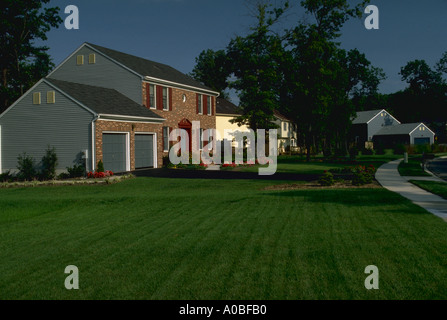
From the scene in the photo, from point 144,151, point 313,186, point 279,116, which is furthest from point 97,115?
point 279,116

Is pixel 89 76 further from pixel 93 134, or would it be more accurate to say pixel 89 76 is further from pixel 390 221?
pixel 390 221

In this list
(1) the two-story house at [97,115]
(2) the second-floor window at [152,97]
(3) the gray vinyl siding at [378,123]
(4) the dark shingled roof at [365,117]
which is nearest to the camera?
(1) the two-story house at [97,115]

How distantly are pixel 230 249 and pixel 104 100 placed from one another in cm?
2153

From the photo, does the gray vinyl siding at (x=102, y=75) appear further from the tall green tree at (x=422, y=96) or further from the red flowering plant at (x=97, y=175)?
the tall green tree at (x=422, y=96)

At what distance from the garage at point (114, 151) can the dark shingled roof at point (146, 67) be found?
21.4 feet

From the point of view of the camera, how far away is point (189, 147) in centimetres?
3478

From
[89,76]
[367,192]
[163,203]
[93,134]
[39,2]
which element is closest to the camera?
[163,203]

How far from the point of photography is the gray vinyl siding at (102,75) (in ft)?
97.6

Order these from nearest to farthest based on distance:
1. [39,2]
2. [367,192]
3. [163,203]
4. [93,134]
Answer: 1. [163,203]
2. [367,192]
3. [93,134]
4. [39,2]

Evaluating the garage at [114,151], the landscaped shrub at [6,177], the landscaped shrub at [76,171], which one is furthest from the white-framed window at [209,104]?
the landscaped shrub at [6,177]

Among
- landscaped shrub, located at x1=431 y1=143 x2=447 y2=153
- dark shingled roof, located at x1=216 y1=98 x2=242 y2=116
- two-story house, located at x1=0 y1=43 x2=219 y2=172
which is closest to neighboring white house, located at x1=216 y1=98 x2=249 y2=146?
dark shingled roof, located at x1=216 y1=98 x2=242 y2=116

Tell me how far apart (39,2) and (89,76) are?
13367 millimetres

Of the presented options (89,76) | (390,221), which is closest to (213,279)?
(390,221)

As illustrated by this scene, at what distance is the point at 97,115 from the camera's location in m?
23.0
